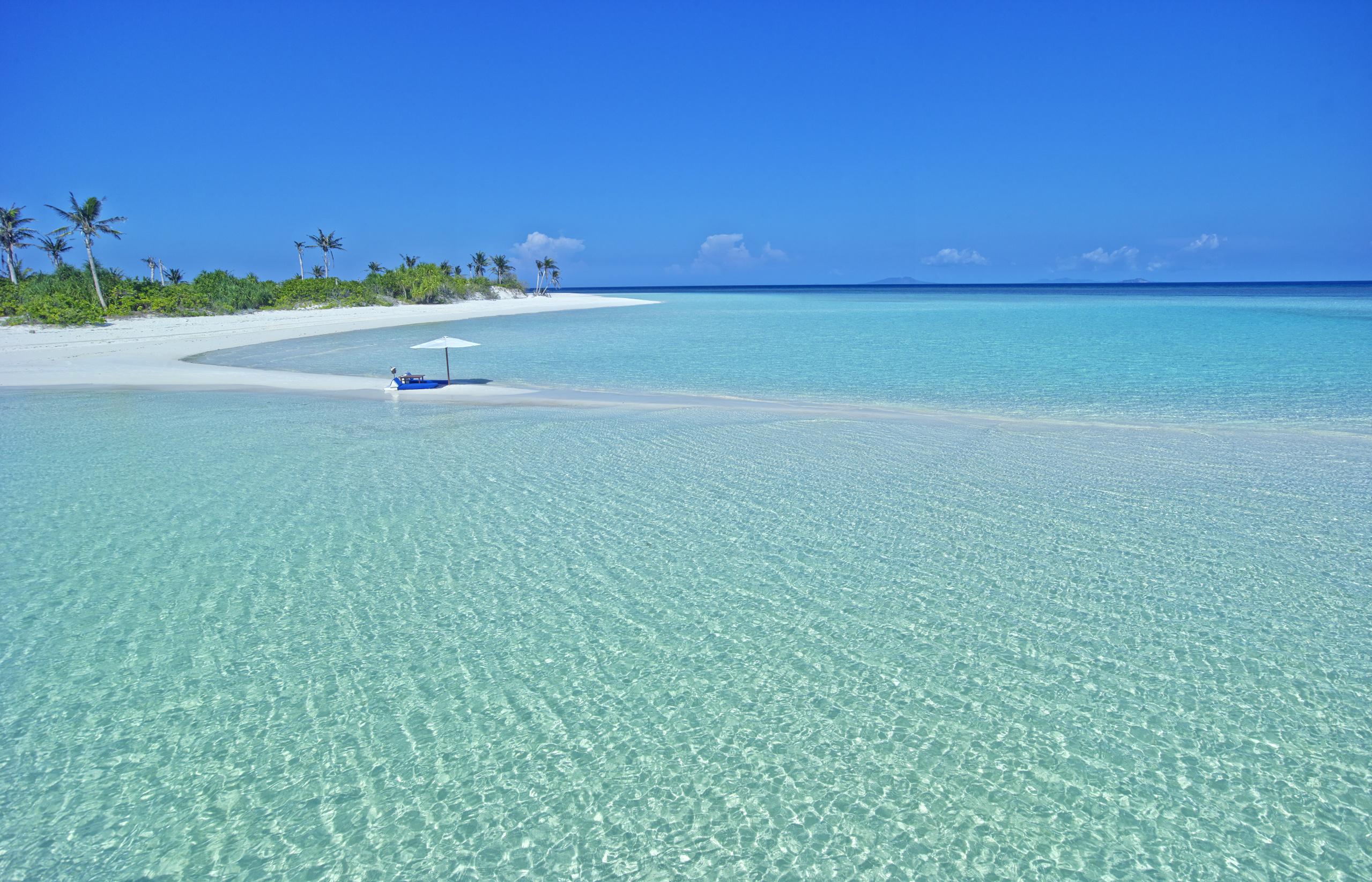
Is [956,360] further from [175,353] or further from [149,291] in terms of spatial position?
[149,291]

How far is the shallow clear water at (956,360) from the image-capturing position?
51.8ft

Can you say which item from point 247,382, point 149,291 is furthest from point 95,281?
point 247,382

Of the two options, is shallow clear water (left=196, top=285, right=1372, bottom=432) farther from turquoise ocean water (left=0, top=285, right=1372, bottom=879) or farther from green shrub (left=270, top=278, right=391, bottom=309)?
green shrub (left=270, top=278, right=391, bottom=309)

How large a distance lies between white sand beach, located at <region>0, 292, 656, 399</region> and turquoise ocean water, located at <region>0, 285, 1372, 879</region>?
750cm

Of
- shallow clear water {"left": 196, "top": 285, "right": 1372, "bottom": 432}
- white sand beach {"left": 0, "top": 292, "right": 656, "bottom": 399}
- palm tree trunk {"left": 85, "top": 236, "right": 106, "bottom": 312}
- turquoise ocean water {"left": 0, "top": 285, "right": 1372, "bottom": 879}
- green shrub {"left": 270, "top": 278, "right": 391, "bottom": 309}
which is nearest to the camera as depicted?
turquoise ocean water {"left": 0, "top": 285, "right": 1372, "bottom": 879}

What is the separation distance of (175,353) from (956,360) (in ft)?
86.0

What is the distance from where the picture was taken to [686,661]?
497 centimetres

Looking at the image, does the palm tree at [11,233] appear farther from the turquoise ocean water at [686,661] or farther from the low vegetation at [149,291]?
the turquoise ocean water at [686,661]

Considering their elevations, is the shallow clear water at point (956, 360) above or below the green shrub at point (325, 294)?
below

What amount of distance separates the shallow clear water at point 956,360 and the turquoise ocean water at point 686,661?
16.0ft

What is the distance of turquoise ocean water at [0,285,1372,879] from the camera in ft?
11.4

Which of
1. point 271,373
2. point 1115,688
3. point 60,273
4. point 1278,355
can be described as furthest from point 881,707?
point 60,273

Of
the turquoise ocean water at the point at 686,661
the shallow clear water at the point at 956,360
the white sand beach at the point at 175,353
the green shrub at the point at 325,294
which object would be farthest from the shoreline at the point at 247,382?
the green shrub at the point at 325,294

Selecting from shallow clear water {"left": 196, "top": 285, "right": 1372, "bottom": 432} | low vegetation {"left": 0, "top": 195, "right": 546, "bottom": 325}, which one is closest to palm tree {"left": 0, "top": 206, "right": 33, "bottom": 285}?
low vegetation {"left": 0, "top": 195, "right": 546, "bottom": 325}
